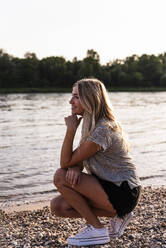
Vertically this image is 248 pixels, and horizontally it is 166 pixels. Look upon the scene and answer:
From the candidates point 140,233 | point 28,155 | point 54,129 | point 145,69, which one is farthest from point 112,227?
point 145,69

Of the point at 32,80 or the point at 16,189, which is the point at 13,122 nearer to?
the point at 16,189

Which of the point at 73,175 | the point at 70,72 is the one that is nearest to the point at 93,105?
the point at 73,175

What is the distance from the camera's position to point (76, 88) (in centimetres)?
459

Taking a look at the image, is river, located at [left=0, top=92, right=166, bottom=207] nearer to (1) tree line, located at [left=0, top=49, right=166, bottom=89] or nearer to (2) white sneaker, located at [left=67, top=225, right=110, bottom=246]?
(2) white sneaker, located at [left=67, top=225, right=110, bottom=246]

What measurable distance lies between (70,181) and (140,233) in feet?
4.60

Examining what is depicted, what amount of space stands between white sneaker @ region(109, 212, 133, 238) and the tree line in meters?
93.4

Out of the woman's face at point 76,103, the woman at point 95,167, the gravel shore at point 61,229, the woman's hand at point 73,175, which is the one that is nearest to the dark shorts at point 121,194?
the woman at point 95,167

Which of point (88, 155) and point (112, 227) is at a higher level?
point (88, 155)

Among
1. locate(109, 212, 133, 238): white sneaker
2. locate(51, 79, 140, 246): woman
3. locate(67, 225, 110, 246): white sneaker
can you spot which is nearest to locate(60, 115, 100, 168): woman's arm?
locate(51, 79, 140, 246): woman

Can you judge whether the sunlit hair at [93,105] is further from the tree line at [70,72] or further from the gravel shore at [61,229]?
the tree line at [70,72]

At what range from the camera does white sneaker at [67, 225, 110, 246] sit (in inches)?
185

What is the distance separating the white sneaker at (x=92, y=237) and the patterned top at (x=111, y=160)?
2.30 ft

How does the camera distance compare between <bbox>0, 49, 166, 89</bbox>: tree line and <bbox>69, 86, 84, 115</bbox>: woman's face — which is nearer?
<bbox>69, 86, 84, 115</bbox>: woman's face

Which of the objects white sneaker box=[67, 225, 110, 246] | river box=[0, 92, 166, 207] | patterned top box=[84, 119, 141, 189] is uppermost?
patterned top box=[84, 119, 141, 189]
